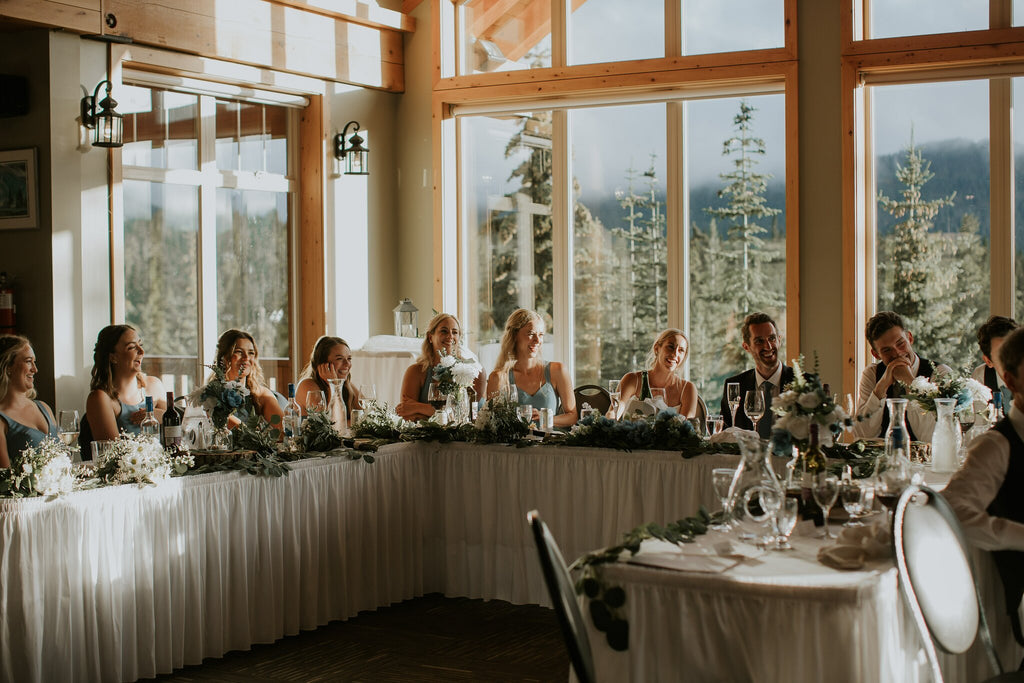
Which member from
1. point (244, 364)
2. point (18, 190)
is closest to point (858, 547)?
point (244, 364)

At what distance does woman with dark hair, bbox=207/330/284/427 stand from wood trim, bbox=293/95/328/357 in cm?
224

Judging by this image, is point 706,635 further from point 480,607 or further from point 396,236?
point 396,236

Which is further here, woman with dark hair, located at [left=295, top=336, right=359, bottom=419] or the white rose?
woman with dark hair, located at [left=295, top=336, right=359, bottom=419]

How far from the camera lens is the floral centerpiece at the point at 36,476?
388 cm

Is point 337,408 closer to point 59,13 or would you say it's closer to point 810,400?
point 59,13

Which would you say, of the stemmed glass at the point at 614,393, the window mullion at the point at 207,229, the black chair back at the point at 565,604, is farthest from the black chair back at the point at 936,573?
the window mullion at the point at 207,229

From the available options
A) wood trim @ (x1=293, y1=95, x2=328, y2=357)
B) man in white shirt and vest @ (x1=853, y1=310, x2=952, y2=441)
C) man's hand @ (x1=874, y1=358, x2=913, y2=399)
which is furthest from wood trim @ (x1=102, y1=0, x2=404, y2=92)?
man's hand @ (x1=874, y1=358, x2=913, y2=399)

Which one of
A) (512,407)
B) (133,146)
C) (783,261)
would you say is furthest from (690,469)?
(133,146)

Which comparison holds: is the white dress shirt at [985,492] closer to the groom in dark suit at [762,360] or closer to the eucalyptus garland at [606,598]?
the eucalyptus garland at [606,598]

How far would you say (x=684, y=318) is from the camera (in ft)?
27.1

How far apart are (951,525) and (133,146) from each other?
239 inches

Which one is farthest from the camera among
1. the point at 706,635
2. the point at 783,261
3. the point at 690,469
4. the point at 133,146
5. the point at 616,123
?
the point at 616,123

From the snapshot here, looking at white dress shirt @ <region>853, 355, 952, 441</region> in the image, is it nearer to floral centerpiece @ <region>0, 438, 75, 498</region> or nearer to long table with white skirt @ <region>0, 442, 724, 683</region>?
long table with white skirt @ <region>0, 442, 724, 683</region>

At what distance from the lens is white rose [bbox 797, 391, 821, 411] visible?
321 cm
